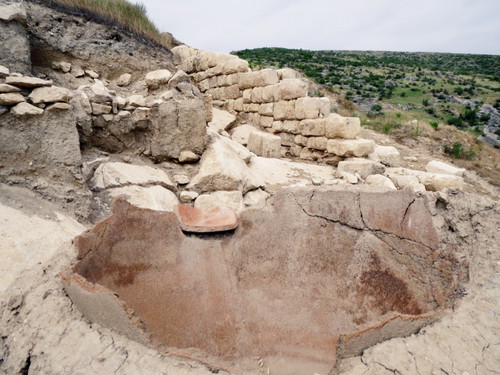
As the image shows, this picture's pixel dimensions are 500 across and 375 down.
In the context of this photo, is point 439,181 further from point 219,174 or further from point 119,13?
point 119,13

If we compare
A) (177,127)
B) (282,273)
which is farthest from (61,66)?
(282,273)

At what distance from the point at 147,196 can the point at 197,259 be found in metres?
1.47

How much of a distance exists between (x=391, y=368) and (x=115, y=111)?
143 inches

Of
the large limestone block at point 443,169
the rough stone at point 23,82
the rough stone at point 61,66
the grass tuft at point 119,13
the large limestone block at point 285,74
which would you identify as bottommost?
the large limestone block at point 443,169

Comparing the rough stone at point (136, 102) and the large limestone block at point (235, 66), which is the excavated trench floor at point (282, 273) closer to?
the rough stone at point (136, 102)

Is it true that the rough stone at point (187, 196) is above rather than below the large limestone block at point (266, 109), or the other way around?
below

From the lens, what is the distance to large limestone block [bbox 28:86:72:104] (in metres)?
2.76

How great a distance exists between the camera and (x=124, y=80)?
5266mm

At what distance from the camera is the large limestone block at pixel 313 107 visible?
6137mm

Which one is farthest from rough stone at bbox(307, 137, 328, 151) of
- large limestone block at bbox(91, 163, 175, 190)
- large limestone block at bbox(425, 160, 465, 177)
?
large limestone block at bbox(91, 163, 175, 190)

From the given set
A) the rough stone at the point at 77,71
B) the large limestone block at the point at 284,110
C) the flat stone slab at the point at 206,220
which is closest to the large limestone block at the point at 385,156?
the large limestone block at the point at 284,110

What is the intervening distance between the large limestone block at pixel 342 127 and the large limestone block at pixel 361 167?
522 mm

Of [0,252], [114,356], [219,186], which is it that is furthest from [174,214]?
Answer: [219,186]

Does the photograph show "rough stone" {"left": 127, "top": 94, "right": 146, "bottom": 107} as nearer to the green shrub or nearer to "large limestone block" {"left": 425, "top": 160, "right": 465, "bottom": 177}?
"large limestone block" {"left": 425, "top": 160, "right": 465, "bottom": 177}
